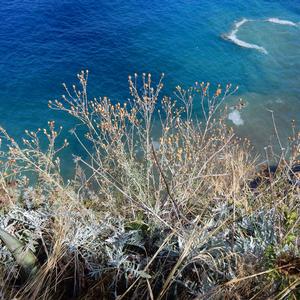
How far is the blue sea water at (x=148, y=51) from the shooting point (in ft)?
73.1

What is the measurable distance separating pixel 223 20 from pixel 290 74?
8.74 metres

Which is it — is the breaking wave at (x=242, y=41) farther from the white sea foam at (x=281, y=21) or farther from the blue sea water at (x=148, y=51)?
the blue sea water at (x=148, y=51)

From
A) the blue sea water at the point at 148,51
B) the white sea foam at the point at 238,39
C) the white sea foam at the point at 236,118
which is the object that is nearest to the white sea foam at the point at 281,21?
the blue sea water at the point at 148,51

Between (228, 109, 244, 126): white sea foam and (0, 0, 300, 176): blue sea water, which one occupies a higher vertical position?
(0, 0, 300, 176): blue sea water

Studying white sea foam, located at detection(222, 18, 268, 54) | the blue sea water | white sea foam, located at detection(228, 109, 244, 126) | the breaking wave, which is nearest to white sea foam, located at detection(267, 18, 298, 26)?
the breaking wave

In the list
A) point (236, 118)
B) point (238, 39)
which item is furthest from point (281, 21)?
point (236, 118)

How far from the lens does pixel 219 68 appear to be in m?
25.2

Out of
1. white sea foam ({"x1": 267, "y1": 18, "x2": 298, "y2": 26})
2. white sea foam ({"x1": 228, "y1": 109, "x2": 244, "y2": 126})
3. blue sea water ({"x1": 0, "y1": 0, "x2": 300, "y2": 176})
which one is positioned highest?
white sea foam ({"x1": 267, "y1": 18, "x2": 298, "y2": 26})

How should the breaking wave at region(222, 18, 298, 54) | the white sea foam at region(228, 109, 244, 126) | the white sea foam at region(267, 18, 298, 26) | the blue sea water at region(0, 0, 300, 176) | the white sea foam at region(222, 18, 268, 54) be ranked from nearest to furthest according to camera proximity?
the white sea foam at region(228, 109, 244, 126)
the blue sea water at region(0, 0, 300, 176)
the white sea foam at region(222, 18, 268, 54)
the breaking wave at region(222, 18, 298, 54)
the white sea foam at region(267, 18, 298, 26)

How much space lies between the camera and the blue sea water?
22281mm

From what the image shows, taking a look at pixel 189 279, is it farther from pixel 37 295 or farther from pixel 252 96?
pixel 252 96

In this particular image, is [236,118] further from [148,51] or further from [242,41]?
[242,41]

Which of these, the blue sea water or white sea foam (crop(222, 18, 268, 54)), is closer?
the blue sea water

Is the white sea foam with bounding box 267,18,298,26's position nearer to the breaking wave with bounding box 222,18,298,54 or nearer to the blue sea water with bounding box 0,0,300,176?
the breaking wave with bounding box 222,18,298,54
